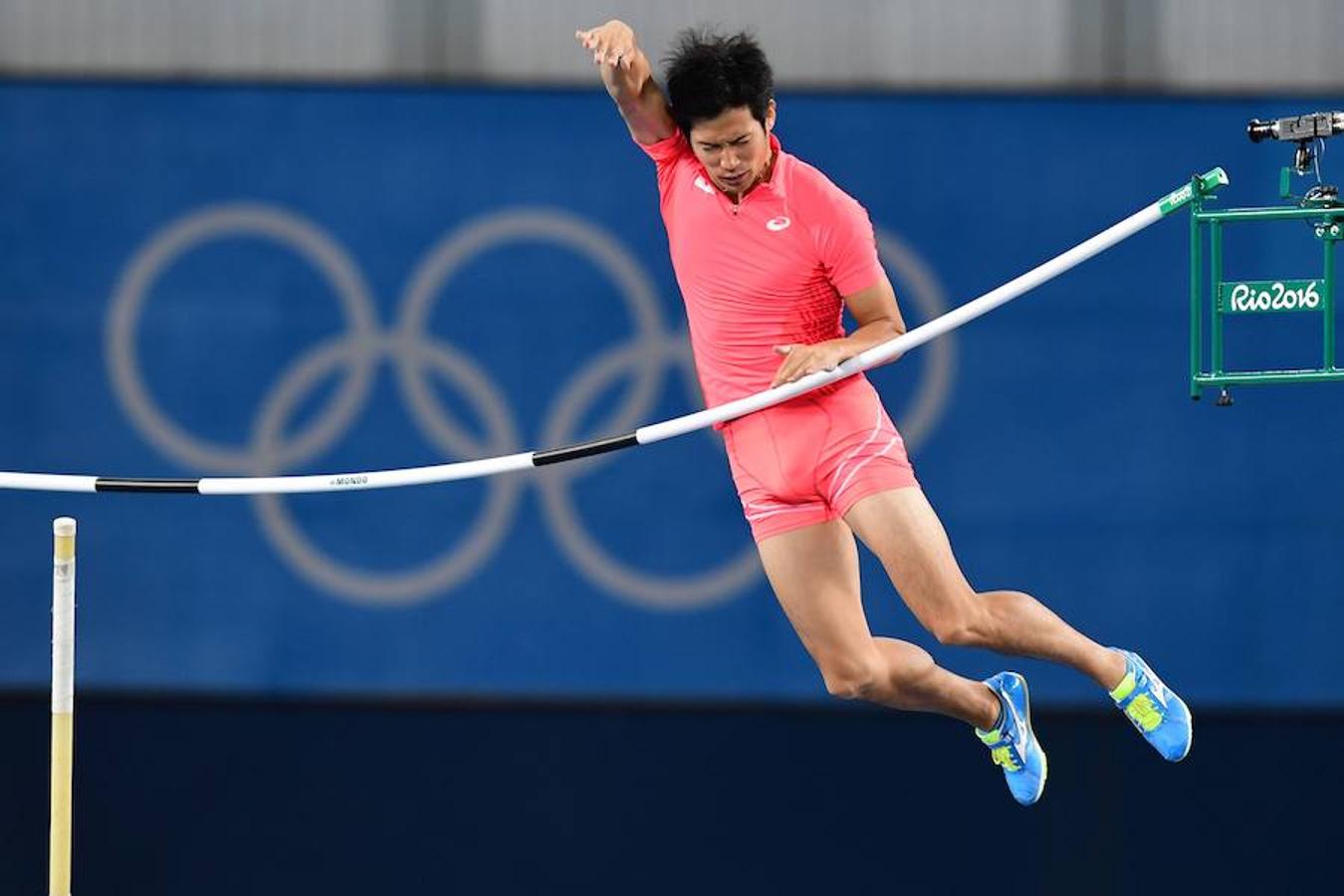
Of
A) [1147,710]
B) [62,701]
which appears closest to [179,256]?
[62,701]

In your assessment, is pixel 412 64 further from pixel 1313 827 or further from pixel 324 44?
pixel 1313 827

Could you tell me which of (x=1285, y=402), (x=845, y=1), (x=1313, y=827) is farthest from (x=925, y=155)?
(x=1313, y=827)

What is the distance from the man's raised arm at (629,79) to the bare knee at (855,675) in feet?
5.61

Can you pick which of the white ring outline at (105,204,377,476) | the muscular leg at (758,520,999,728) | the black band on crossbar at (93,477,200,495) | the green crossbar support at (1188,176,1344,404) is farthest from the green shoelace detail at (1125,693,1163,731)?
the white ring outline at (105,204,377,476)

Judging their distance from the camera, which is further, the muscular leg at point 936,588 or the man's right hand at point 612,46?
the muscular leg at point 936,588

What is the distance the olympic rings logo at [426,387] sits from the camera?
951 centimetres

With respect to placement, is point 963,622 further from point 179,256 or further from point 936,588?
point 179,256

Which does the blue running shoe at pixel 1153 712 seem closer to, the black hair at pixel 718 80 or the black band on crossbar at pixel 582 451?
the black band on crossbar at pixel 582 451

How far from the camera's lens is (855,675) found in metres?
7.38

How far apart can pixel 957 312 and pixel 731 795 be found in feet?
10.6

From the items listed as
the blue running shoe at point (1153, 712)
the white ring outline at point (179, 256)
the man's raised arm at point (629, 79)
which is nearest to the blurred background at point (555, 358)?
the white ring outline at point (179, 256)

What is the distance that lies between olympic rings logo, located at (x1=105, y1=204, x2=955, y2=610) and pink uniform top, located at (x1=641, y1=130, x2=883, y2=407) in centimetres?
193

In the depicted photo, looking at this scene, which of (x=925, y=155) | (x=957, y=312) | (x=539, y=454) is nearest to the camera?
(x=957, y=312)

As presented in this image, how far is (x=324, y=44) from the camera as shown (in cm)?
955
